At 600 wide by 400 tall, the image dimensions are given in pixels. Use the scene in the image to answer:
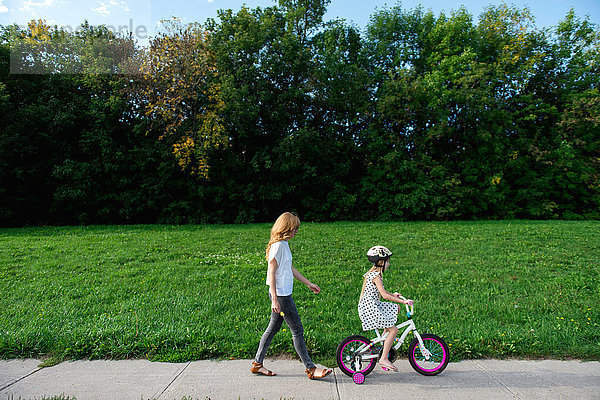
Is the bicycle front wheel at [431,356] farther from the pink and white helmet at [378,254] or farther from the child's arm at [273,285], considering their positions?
the child's arm at [273,285]

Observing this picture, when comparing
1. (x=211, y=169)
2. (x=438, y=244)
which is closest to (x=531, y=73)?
(x=438, y=244)

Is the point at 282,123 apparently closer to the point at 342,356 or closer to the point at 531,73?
the point at 531,73

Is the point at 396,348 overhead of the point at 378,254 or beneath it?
beneath

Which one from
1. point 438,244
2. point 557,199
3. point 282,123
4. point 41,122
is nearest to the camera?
point 438,244

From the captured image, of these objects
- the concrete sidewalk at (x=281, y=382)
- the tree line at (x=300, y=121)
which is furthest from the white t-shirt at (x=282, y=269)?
the tree line at (x=300, y=121)

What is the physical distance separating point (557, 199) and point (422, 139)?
9392 millimetres

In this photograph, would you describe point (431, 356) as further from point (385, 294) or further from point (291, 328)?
point (291, 328)

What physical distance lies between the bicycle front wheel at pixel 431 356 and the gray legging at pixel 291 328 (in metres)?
1.04

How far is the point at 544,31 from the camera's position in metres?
→ 23.4

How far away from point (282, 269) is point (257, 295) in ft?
9.67

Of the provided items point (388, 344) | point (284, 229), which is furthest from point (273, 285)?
point (388, 344)

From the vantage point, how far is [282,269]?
12.0 feet

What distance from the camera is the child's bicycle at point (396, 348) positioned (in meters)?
3.63

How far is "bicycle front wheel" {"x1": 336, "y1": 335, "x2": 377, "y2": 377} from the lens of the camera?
3.62 metres
